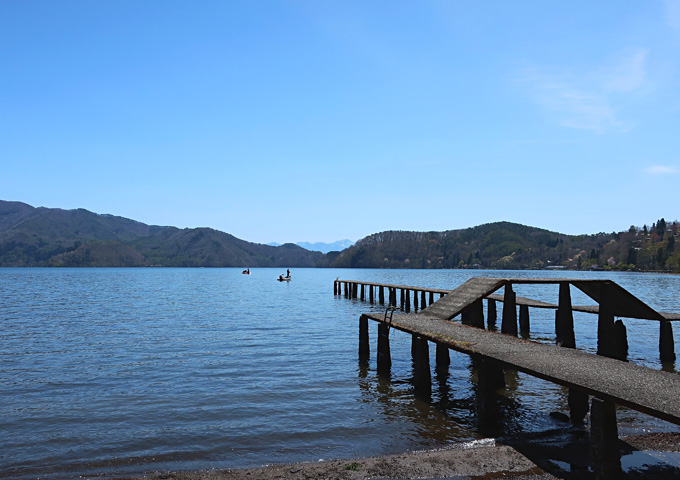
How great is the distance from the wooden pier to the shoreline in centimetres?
122

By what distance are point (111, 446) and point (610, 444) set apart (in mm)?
10044

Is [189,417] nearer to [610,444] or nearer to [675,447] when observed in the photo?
[610,444]

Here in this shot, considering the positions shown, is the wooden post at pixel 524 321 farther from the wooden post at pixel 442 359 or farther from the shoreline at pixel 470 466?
the shoreline at pixel 470 466

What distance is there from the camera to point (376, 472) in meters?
9.00

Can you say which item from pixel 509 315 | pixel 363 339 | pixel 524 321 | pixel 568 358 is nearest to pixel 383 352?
pixel 363 339

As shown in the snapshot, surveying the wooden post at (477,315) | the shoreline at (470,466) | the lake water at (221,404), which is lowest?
the lake water at (221,404)

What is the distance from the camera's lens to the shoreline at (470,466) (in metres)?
8.76

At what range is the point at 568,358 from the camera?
11672 millimetres

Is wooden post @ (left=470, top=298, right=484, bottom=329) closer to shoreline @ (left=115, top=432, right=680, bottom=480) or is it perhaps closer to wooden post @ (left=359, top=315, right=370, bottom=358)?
wooden post @ (left=359, top=315, right=370, bottom=358)

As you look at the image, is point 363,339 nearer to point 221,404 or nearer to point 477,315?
point 477,315

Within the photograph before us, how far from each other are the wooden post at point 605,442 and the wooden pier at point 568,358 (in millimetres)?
15

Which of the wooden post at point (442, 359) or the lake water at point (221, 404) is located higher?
the wooden post at point (442, 359)

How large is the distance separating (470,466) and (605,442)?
96.2 inches

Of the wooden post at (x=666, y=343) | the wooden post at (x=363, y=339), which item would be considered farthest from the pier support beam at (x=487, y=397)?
the wooden post at (x=666, y=343)
